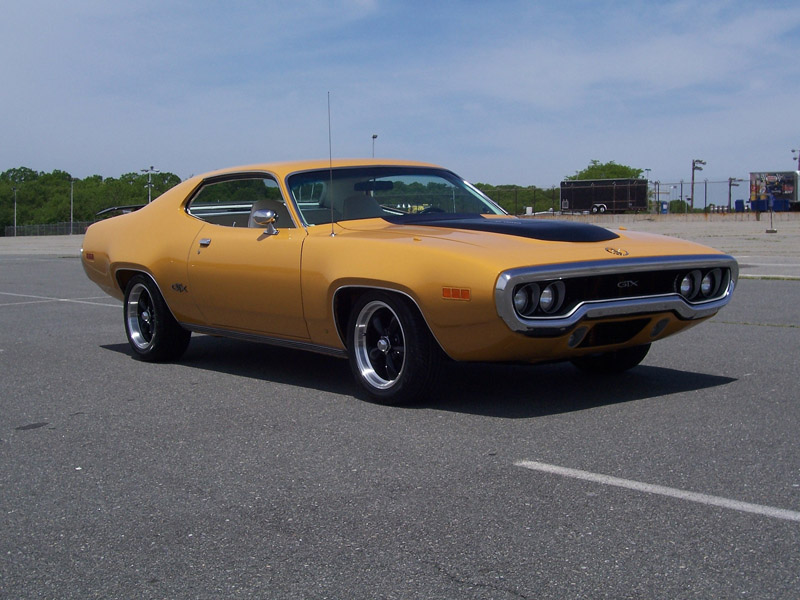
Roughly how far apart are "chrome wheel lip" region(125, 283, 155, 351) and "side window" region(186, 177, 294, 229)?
0.81 meters

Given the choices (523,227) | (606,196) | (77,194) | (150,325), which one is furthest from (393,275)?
(77,194)

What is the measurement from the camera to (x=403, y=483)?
160 inches

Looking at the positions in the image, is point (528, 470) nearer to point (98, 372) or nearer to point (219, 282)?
point (219, 282)

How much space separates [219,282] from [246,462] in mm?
2295

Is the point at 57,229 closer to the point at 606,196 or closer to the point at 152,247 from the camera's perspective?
the point at 606,196

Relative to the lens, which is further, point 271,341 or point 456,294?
point 271,341

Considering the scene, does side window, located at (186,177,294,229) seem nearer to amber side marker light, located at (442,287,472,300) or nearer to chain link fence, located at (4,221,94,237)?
amber side marker light, located at (442,287,472,300)

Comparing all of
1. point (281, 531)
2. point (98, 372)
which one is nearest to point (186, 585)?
point (281, 531)

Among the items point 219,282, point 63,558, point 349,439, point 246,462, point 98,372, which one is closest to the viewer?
point 63,558

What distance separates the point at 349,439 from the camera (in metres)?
4.83

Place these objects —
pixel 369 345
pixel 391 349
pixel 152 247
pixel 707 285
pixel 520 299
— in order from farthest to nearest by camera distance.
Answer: pixel 152 247 < pixel 707 285 < pixel 369 345 < pixel 391 349 < pixel 520 299

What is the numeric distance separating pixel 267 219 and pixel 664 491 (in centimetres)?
315

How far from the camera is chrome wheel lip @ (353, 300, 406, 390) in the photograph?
5.57m

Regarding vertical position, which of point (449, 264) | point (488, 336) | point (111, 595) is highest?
point (449, 264)
